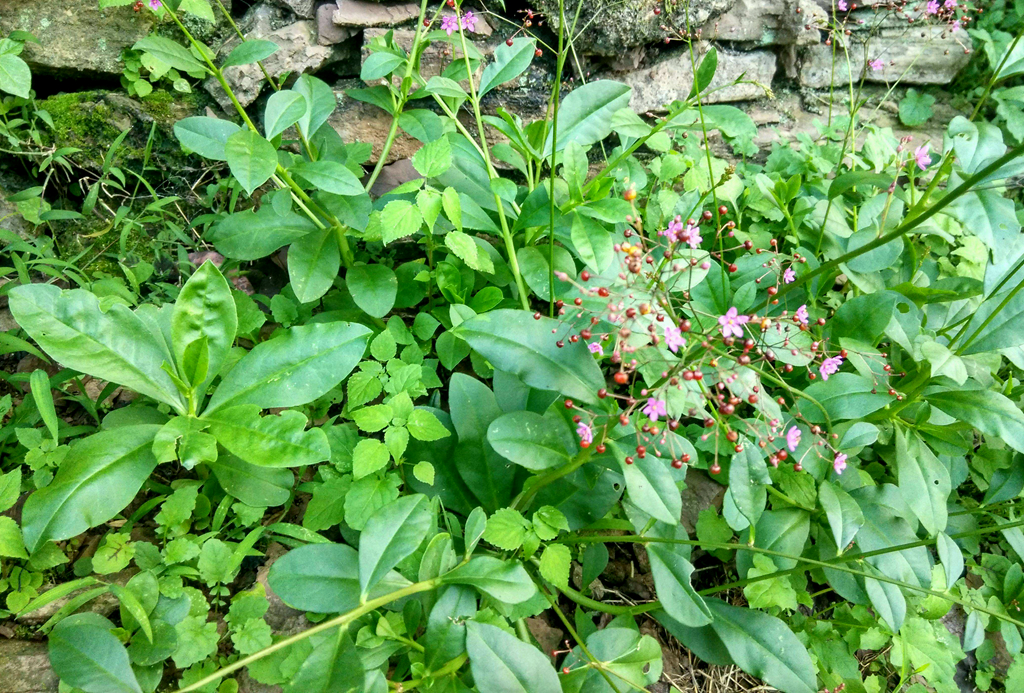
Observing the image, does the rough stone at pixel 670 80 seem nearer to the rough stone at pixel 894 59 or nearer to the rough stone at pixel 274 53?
the rough stone at pixel 894 59

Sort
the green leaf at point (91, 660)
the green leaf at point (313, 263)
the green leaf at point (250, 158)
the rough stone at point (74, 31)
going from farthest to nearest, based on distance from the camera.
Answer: the rough stone at point (74, 31), the green leaf at point (313, 263), the green leaf at point (250, 158), the green leaf at point (91, 660)

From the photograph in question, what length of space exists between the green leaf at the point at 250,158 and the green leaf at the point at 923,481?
1.98 m

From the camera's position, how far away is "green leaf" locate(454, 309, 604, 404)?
153 centimetres

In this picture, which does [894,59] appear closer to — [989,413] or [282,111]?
[989,413]

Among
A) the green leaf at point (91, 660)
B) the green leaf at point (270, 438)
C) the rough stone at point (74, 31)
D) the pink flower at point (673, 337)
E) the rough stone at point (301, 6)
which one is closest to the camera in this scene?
the pink flower at point (673, 337)

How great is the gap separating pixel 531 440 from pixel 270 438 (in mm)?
646

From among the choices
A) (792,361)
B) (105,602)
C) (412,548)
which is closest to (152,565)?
(105,602)

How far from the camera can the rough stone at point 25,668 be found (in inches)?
61.8

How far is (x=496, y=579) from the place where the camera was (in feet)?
5.09

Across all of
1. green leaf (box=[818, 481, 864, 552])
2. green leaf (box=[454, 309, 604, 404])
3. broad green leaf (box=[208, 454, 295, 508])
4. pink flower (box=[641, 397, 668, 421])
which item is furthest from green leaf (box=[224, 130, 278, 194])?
green leaf (box=[818, 481, 864, 552])

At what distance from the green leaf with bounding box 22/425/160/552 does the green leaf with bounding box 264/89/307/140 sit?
2.83 ft

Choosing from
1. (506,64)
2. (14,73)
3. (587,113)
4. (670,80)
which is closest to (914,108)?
(670,80)

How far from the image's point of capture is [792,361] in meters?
1.72

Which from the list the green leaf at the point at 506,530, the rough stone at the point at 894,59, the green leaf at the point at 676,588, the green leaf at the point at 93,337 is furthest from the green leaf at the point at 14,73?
the rough stone at the point at 894,59
